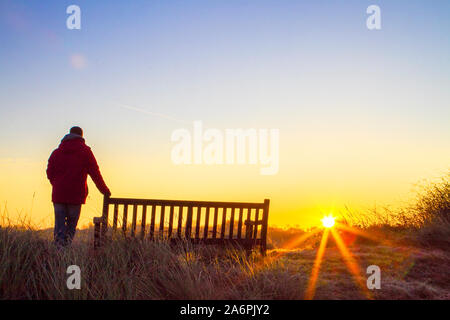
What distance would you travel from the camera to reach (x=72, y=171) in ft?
22.6

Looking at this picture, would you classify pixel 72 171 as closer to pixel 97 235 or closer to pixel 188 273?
pixel 97 235

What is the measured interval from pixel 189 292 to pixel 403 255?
15.2 ft

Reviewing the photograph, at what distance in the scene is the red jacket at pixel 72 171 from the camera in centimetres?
681

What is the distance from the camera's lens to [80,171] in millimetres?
6980

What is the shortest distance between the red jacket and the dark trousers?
0.13 m

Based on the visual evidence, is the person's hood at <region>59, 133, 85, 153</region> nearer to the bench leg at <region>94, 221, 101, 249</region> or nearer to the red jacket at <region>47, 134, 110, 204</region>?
the red jacket at <region>47, 134, 110, 204</region>

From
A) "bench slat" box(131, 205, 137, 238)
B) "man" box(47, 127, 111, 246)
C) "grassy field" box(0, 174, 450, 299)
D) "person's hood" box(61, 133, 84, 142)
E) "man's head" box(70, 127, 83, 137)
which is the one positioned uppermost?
"man's head" box(70, 127, 83, 137)

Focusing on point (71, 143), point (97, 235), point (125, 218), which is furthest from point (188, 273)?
point (71, 143)

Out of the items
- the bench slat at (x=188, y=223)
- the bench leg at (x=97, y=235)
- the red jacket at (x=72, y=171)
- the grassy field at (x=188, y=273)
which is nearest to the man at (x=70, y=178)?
the red jacket at (x=72, y=171)

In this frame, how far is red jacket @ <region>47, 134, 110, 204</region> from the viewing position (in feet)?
22.3

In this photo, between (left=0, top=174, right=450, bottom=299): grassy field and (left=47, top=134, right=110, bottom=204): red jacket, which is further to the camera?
(left=47, top=134, right=110, bottom=204): red jacket

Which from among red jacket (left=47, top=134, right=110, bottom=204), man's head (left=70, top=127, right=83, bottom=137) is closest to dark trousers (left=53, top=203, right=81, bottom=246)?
red jacket (left=47, top=134, right=110, bottom=204)
